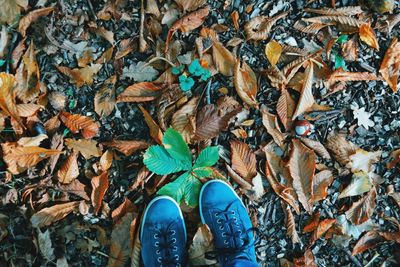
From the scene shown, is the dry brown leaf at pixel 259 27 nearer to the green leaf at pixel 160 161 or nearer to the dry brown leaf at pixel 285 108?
the dry brown leaf at pixel 285 108

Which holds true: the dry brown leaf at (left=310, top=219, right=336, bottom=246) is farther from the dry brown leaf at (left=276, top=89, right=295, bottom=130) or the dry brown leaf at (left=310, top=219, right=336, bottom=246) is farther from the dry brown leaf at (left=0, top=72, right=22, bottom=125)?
the dry brown leaf at (left=0, top=72, right=22, bottom=125)

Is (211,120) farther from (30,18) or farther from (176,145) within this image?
(30,18)

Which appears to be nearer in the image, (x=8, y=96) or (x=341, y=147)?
(x=8, y=96)

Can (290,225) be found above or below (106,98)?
below

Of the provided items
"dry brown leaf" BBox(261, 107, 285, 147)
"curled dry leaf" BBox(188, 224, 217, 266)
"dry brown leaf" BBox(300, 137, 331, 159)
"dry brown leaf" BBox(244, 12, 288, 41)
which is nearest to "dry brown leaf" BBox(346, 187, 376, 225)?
"dry brown leaf" BBox(300, 137, 331, 159)

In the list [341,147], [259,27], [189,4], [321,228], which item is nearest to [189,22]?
[189,4]

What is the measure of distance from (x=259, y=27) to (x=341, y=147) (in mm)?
690

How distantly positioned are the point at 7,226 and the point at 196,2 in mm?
1358

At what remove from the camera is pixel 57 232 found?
210cm

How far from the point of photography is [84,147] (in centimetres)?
210

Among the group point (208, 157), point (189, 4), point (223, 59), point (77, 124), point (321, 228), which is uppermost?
point (189, 4)

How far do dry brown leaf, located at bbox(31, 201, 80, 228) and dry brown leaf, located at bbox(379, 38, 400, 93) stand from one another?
1576 millimetres

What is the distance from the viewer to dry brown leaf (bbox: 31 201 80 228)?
6.77ft

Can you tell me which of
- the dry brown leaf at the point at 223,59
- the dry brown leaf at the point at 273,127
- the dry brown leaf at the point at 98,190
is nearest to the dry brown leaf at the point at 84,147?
the dry brown leaf at the point at 98,190
